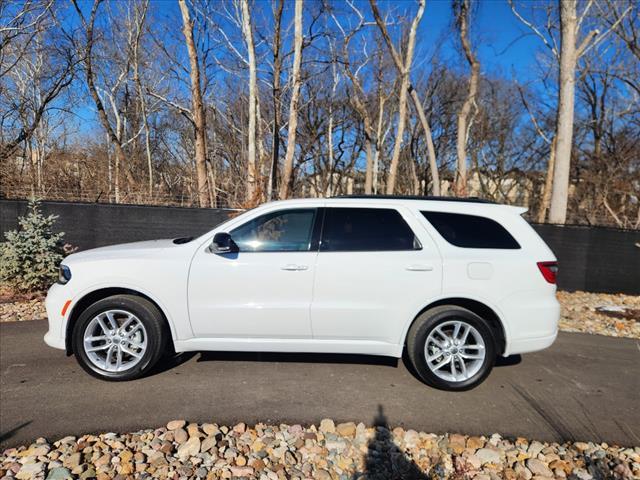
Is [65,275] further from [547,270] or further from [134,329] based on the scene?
[547,270]

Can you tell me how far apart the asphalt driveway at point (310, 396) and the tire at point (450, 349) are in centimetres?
13

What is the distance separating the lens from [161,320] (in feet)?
11.4

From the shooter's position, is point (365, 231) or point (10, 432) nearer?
point (10, 432)

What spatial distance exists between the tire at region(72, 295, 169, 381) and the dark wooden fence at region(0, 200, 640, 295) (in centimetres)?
543

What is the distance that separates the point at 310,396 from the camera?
3320mm

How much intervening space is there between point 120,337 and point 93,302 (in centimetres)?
44

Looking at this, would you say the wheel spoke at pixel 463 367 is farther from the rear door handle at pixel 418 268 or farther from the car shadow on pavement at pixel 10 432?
the car shadow on pavement at pixel 10 432

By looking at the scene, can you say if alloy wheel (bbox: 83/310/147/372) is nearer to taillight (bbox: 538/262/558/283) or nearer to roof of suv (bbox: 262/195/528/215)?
roof of suv (bbox: 262/195/528/215)

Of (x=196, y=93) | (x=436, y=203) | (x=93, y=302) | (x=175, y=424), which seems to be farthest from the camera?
(x=196, y=93)

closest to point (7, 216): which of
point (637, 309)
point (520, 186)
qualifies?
point (637, 309)

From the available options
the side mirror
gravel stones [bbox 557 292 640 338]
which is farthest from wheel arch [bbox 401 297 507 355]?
gravel stones [bbox 557 292 640 338]

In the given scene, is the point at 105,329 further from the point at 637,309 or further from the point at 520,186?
the point at 520,186

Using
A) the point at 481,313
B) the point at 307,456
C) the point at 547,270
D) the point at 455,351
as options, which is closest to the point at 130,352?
the point at 307,456

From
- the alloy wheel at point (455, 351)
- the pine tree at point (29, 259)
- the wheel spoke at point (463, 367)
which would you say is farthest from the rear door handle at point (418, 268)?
the pine tree at point (29, 259)
